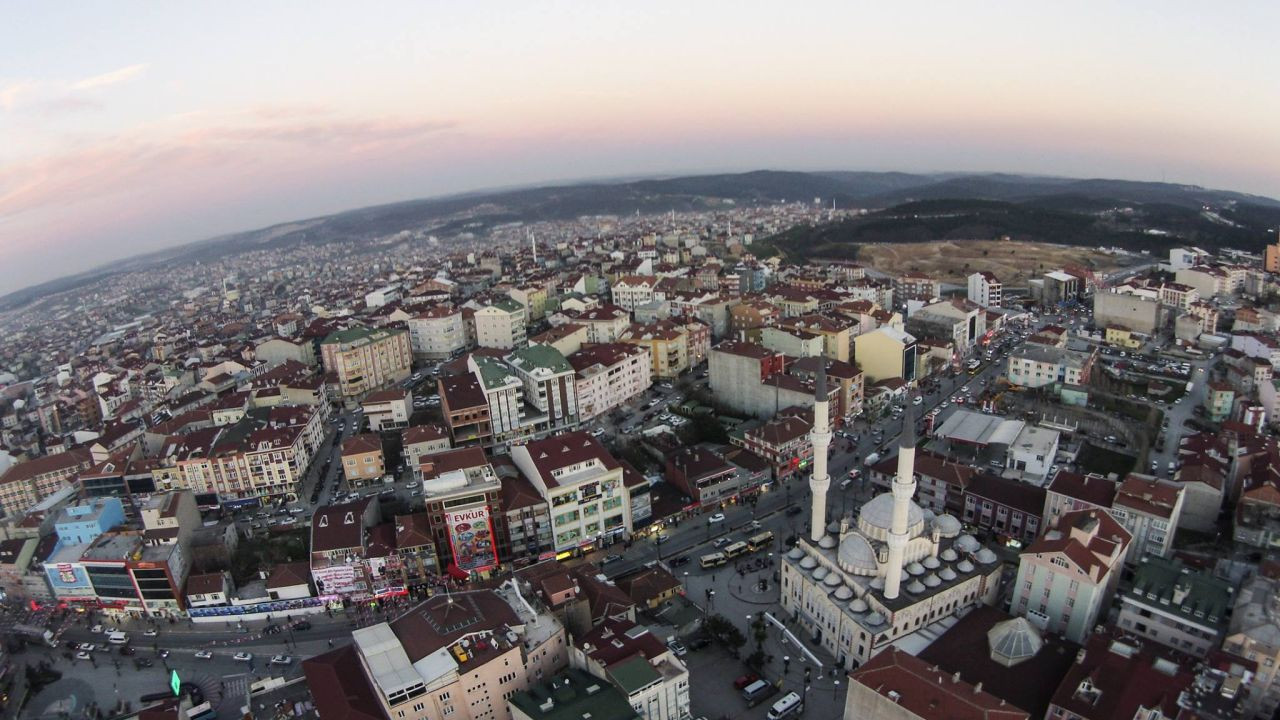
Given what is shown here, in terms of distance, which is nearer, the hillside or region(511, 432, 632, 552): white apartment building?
region(511, 432, 632, 552): white apartment building

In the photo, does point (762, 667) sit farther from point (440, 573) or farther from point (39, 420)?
point (39, 420)

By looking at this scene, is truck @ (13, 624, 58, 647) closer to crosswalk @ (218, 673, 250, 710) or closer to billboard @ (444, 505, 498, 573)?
crosswalk @ (218, 673, 250, 710)

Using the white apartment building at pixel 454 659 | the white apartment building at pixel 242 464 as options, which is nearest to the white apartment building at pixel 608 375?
the white apartment building at pixel 242 464

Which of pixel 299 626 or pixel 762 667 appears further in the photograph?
pixel 299 626

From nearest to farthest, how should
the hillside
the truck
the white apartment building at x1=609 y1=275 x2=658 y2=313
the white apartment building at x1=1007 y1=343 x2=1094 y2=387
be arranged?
the truck → the white apartment building at x1=1007 y1=343 x2=1094 y2=387 → the white apartment building at x1=609 y1=275 x2=658 y2=313 → the hillside

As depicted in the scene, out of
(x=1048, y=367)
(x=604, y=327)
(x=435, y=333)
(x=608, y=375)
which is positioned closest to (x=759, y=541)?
(x=608, y=375)

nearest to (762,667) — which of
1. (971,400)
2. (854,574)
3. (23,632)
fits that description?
(854,574)

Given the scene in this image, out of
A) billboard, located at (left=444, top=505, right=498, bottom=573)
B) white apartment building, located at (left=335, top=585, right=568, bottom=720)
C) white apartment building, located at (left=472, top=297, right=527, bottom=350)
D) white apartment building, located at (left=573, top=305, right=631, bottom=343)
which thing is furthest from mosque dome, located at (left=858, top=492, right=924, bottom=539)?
white apartment building, located at (left=472, top=297, right=527, bottom=350)
